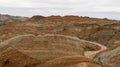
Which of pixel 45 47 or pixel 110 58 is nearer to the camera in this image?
pixel 110 58

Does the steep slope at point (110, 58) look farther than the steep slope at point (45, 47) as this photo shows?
No

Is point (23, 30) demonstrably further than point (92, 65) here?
Yes

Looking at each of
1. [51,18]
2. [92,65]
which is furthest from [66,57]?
[51,18]

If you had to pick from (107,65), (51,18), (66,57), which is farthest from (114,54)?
→ (51,18)

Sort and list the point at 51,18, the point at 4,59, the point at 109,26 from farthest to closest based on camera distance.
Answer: the point at 51,18
the point at 109,26
the point at 4,59

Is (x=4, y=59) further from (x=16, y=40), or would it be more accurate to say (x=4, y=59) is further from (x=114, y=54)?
(x=114, y=54)

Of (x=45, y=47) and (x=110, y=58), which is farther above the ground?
(x=45, y=47)

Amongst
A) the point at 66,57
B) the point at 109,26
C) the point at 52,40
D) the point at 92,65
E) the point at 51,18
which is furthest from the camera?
the point at 51,18

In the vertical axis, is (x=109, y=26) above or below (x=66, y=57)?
below

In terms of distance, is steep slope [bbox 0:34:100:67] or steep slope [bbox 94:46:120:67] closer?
steep slope [bbox 94:46:120:67]
